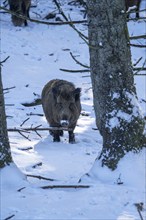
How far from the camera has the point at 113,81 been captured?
5.61m

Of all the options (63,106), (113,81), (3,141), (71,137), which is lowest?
(71,137)

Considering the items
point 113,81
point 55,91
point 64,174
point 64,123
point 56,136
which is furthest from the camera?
point 56,136

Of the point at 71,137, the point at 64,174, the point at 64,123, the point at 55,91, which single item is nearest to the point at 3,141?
the point at 64,174

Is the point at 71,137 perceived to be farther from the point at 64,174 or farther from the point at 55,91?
the point at 64,174

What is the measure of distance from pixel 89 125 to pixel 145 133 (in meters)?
5.70

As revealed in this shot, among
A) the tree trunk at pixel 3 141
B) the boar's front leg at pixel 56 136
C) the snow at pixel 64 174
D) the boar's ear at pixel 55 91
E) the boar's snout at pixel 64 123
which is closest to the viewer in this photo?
the snow at pixel 64 174

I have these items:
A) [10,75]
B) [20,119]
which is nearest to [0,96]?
[20,119]

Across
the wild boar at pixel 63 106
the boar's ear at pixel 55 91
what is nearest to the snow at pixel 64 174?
the wild boar at pixel 63 106

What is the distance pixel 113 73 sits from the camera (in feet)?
18.4

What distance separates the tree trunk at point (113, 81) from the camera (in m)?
5.46

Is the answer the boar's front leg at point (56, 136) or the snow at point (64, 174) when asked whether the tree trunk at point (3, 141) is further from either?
the boar's front leg at point (56, 136)

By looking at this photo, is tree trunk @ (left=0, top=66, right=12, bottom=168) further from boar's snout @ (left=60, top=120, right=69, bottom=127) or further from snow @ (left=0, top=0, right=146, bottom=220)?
boar's snout @ (left=60, top=120, right=69, bottom=127)

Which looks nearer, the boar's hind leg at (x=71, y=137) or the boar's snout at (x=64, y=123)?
the boar's snout at (x=64, y=123)

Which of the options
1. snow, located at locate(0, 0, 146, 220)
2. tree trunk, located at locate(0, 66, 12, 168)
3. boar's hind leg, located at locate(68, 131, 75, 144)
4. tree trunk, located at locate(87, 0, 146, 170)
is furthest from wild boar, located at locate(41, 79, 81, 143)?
tree trunk, located at locate(0, 66, 12, 168)
